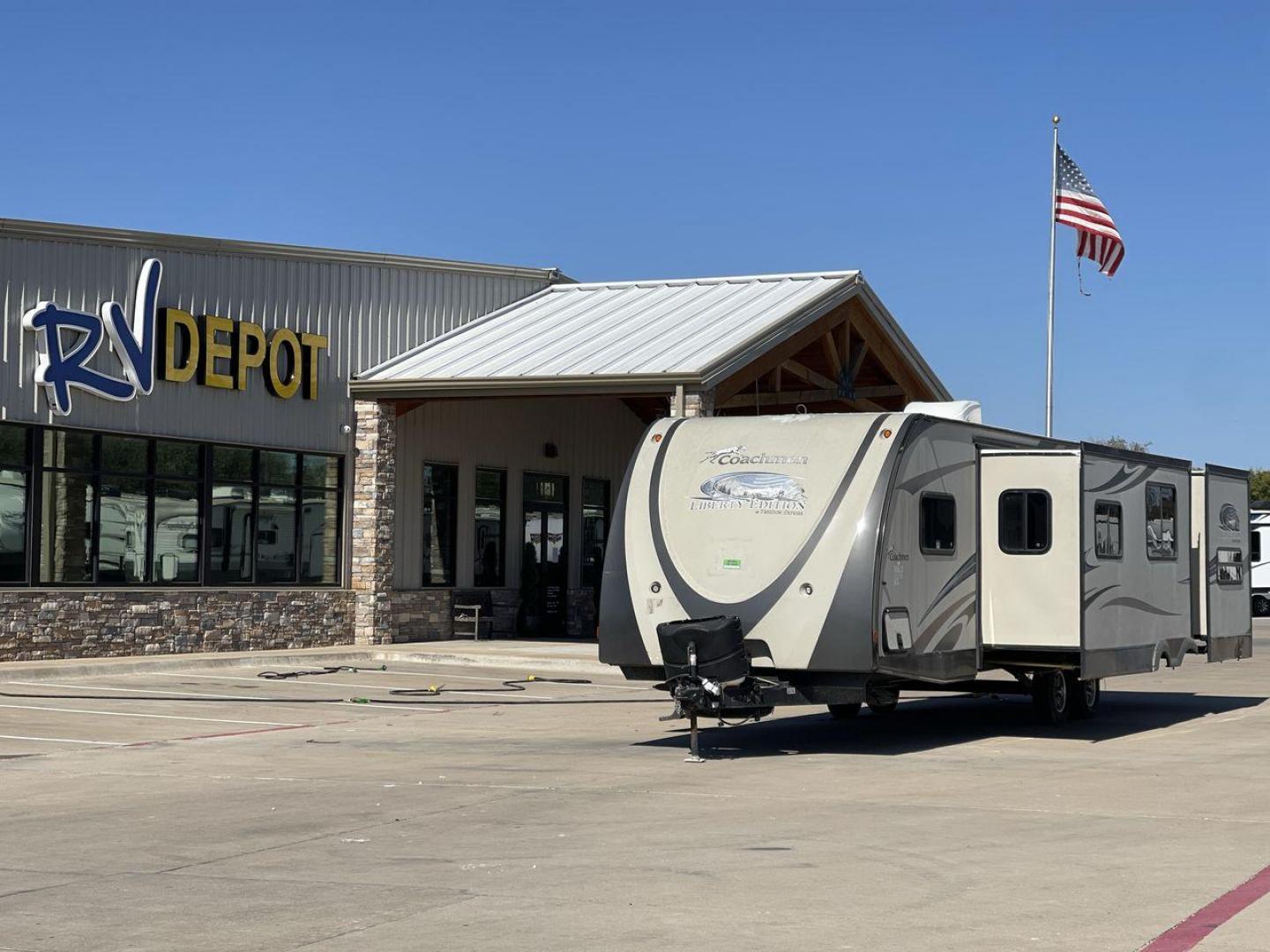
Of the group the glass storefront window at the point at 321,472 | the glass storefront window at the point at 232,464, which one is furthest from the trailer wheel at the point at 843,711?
the glass storefront window at the point at 321,472

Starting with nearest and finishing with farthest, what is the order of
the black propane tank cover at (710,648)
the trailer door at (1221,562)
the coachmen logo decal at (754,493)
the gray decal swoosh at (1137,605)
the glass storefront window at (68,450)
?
the black propane tank cover at (710,648) → the coachmen logo decal at (754,493) → the gray decal swoosh at (1137,605) → the trailer door at (1221,562) → the glass storefront window at (68,450)

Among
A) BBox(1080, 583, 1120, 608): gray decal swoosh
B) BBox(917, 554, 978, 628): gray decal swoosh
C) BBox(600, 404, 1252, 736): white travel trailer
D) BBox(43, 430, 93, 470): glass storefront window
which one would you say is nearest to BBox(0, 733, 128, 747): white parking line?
BBox(600, 404, 1252, 736): white travel trailer

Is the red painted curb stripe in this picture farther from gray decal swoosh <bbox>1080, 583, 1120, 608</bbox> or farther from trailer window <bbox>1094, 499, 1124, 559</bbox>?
trailer window <bbox>1094, 499, 1124, 559</bbox>

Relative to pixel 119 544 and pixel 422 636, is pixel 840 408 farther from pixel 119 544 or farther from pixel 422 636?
pixel 119 544

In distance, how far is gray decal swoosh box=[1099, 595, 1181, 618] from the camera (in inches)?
658

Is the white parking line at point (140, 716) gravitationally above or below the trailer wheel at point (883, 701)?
below

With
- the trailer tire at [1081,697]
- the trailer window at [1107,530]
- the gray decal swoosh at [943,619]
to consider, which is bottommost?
the trailer tire at [1081,697]

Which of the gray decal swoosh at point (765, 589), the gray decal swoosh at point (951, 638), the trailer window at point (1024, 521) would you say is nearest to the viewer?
the gray decal swoosh at point (765, 589)

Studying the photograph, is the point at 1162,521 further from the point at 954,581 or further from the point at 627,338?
the point at 627,338

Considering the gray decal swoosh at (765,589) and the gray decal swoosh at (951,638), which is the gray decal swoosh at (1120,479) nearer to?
the gray decal swoosh at (951,638)

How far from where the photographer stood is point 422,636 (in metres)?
29.0

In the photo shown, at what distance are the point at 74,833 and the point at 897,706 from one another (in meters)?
11.3

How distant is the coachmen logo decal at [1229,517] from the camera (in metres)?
19.8

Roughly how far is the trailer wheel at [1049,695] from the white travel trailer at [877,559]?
2cm
